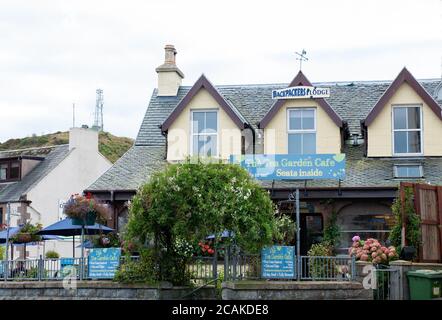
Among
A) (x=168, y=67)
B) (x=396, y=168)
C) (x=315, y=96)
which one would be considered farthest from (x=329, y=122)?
(x=168, y=67)

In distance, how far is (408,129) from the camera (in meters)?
25.6

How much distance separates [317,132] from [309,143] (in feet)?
1.54

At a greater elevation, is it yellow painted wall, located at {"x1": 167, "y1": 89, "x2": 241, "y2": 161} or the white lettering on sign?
the white lettering on sign

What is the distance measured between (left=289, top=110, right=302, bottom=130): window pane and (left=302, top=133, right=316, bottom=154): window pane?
1.28ft

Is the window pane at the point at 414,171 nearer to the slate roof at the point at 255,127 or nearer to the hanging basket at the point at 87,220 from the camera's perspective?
the slate roof at the point at 255,127

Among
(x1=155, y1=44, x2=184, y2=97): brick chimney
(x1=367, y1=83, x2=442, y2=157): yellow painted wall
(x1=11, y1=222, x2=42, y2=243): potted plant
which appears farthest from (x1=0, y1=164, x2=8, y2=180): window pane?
(x1=367, y1=83, x2=442, y2=157): yellow painted wall

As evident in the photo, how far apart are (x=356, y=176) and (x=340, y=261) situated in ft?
25.1

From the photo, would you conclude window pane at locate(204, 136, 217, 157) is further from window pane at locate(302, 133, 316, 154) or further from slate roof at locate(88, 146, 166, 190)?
window pane at locate(302, 133, 316, 154)

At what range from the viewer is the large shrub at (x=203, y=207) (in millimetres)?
16562

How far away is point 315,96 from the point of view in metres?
25.4

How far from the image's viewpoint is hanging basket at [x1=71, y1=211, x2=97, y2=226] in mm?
19938

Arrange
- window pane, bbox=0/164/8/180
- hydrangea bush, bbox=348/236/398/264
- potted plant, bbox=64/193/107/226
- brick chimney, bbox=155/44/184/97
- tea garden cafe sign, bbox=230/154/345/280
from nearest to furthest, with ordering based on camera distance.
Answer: hydrangea bush, bbox=348/236/398/264 < potted plant, bbox=64/193/107/226 < tea garden cafe sign, bbox=230/154/345/280 < brick chimney, bbox=155/44/184/97 < window pane, bbox=0/164/8/180

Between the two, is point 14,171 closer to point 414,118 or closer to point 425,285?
point 414,118

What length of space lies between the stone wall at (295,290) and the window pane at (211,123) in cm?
1076
